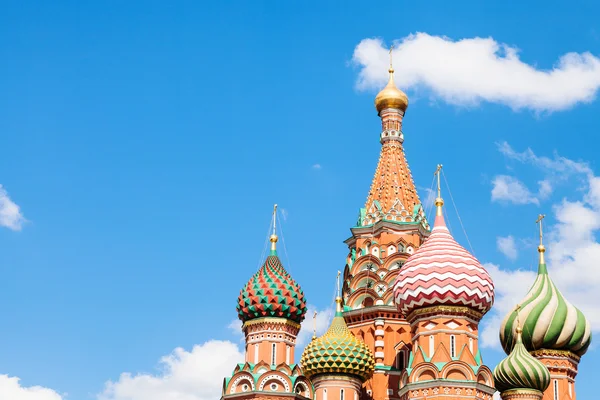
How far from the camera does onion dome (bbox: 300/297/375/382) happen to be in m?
34.8

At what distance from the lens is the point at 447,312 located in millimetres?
34094

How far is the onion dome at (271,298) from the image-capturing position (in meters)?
36.3

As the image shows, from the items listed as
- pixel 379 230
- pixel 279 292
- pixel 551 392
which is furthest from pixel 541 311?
pixel 279 292

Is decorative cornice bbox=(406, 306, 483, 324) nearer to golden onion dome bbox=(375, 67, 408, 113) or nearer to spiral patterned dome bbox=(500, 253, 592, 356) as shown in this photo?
spiral patterned dome bbox=(500, 253, 592, 356)

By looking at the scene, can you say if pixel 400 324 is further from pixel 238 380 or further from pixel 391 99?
pixel 391 99

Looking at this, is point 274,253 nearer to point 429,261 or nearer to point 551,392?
point 429,261

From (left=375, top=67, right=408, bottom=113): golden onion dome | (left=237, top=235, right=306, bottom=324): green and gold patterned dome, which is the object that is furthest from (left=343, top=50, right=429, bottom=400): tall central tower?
(left=237, top=235, right=306, bottom=324): green and gold patterned dome

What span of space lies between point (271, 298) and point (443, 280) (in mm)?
5331

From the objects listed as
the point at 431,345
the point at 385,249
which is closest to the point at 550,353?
the point at 385,249

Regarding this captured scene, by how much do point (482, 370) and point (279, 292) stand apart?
650cm

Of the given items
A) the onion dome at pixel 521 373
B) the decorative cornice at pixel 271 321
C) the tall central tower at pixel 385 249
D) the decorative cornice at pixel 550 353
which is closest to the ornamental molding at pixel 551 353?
the decorative cornice at pixel 550 353

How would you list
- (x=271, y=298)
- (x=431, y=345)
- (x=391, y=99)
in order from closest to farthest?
(x=431, y=345)
(x=271, y=298)
(x=391, y=99)

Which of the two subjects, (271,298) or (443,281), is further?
(271,298)

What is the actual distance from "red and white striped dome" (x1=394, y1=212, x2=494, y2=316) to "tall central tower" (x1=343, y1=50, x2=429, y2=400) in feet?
9.11
